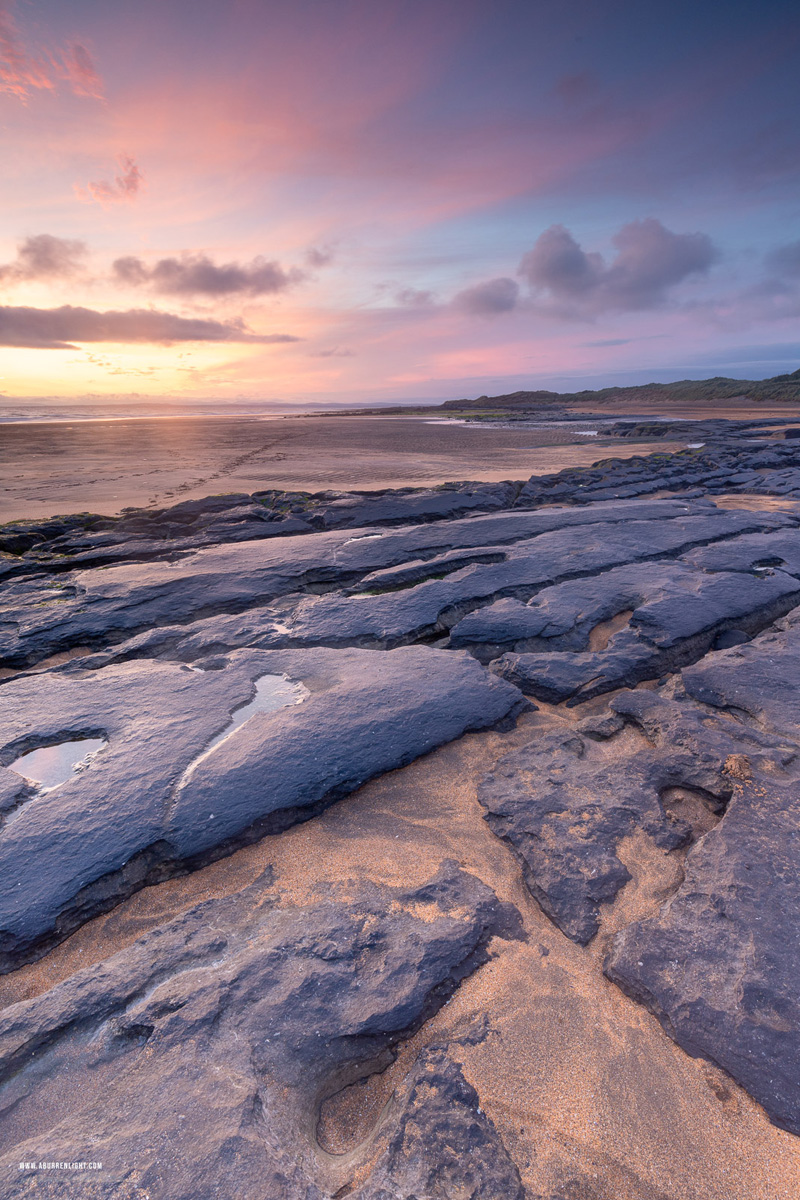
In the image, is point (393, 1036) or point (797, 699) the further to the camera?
point (797, 699)

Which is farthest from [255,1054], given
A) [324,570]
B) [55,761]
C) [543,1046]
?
[324,570]

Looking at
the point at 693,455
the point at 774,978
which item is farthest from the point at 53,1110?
the point at 693,455

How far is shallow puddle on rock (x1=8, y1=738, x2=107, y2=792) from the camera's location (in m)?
2.46

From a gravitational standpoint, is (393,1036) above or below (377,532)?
below

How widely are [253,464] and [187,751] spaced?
50.2 feet

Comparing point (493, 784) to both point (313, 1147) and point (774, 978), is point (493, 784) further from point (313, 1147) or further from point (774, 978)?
point (313, 1147)

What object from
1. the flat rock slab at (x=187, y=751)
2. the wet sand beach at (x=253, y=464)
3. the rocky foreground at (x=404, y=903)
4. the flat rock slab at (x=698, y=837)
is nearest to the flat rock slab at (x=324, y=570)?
the rocky foreground at (x=404, y=903)

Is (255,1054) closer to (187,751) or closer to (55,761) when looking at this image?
(187,751)

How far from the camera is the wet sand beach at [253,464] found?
1150 cm

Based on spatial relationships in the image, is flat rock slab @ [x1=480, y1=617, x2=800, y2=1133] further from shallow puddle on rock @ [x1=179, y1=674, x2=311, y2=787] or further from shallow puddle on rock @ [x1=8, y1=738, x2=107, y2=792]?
shallow puddle on rock @ [x1=8, y1=738, x2=107, y2=792]

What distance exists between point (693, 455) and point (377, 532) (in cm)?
1102

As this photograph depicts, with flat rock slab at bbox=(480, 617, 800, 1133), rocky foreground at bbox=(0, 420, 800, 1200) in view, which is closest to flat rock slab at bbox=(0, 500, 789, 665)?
rocky foreground at bbox=(0, 420, 800, 1200)

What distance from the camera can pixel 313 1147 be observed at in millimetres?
1304

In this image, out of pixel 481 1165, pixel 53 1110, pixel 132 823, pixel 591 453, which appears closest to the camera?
pixel 481 1165
